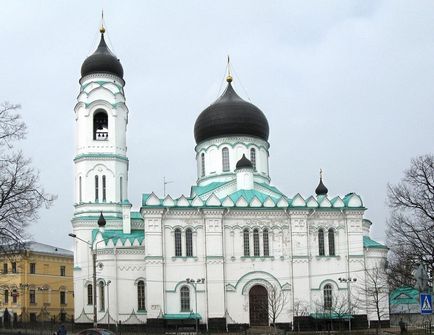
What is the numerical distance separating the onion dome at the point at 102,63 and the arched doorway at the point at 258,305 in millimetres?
21658

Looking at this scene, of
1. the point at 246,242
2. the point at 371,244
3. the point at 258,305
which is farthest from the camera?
the point at 371,244

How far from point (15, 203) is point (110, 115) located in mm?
31009

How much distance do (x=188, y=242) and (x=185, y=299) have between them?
13.3ft

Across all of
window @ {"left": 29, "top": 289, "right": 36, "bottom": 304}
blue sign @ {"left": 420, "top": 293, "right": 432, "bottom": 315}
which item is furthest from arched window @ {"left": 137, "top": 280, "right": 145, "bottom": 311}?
blue sign @ {"left": 420, "top": 293, "right": 432, "bottom": 315}

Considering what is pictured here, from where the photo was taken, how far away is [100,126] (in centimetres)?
5572

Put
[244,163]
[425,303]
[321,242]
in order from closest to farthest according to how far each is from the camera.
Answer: [425,303] < [321,242] < [244,163]

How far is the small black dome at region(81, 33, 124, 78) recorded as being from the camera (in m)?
55.5

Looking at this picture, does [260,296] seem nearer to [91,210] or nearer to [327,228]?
[327,228]

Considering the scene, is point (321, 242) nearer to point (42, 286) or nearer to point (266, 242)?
point (266, 242)

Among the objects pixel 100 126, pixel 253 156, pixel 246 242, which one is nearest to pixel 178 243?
pixel 246 242

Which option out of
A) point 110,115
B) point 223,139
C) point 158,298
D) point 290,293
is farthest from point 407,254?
point 110,115

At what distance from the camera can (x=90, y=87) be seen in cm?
5512

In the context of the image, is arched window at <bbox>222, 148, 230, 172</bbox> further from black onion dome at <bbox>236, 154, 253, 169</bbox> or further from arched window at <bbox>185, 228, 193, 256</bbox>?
arched window at <bbox>185, 228, 193, 256</bbox>

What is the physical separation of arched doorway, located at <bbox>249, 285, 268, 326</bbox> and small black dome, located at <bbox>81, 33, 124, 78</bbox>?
21.7 meters
